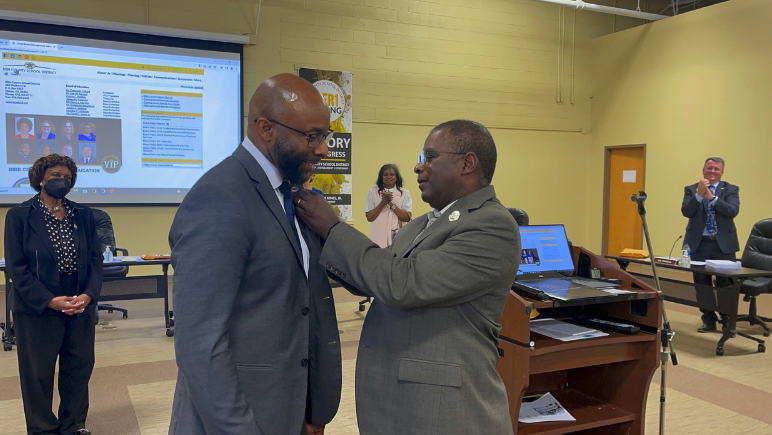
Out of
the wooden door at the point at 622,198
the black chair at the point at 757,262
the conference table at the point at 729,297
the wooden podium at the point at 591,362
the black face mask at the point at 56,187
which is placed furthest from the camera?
the wooden door at the point at 622,198

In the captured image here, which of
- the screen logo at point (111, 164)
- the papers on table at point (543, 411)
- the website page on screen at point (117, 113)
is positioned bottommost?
the papers on table at point (543, 411)

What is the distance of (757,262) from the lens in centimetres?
555

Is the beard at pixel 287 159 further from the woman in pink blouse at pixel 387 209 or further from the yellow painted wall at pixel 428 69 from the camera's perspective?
the yellow painted wall at pixel 428 69

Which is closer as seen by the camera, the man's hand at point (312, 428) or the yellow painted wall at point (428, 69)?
the man's hand at point (312, 428)

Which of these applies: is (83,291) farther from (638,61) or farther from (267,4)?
(638,61)

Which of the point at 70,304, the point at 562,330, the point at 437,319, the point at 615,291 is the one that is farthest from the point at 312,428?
the point at 70,304

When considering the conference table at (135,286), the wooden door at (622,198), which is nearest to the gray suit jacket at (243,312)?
the conference table at (135,286)

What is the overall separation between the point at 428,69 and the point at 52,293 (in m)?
7.06

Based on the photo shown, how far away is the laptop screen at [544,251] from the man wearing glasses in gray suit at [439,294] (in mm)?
1349

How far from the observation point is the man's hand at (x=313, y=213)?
1432 millimetres

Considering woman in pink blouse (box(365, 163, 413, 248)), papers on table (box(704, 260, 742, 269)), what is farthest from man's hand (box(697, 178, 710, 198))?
woman in pink blouse (box(365, 163, 413, 248))

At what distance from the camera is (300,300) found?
136 centimetres

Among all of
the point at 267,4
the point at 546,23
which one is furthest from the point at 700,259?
the point at 267,4

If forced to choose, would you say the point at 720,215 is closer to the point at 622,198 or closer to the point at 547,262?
the point at 547,262
